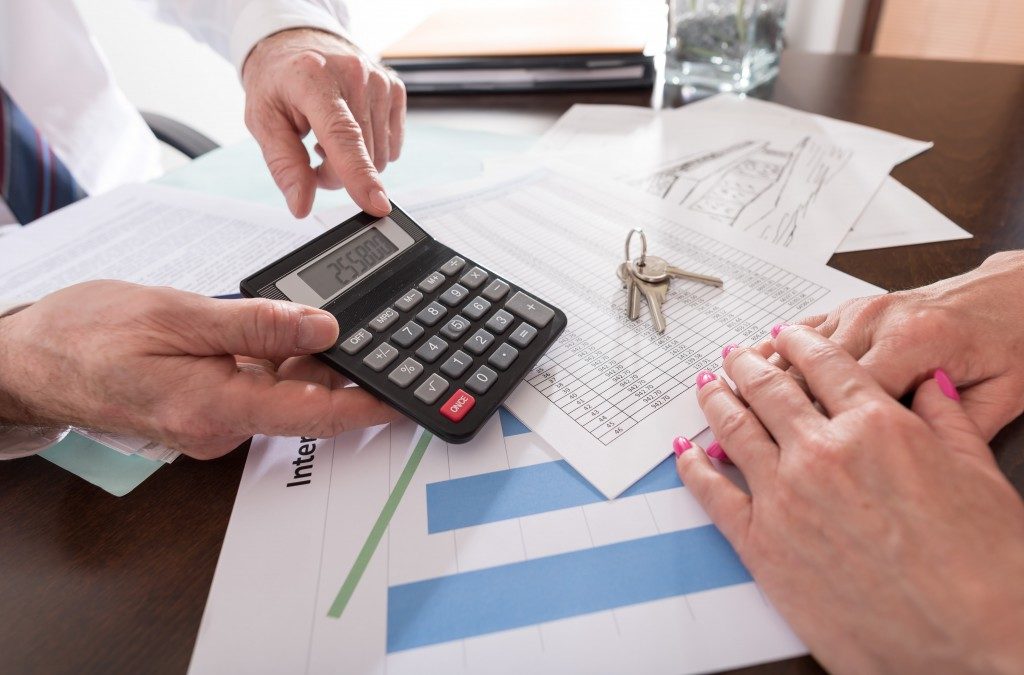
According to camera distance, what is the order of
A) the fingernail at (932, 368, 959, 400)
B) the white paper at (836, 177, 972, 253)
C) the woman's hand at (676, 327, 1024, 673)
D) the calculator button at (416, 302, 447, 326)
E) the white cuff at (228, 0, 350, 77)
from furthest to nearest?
1. the white cuff at (228, 0, 350, 77)
2. the white paper at (836, 177, 972, 253)
3. the calculator button at (416, 302, 447, 326)
4. the fingernail at (932, 368, 959, 400)
5. the woman's hand at (676, 327, 1024, 673)

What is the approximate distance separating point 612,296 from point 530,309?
105 mm

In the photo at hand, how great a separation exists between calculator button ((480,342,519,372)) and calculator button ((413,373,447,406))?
1.7 inches

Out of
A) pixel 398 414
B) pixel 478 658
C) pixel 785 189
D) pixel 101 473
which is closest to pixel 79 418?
pixel 101 473

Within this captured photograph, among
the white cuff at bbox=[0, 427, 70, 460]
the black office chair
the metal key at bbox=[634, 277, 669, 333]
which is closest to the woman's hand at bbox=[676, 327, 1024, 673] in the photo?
the metal key at bbox=[634, 277, 669, 333]

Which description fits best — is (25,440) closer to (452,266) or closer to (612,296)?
(452,266)

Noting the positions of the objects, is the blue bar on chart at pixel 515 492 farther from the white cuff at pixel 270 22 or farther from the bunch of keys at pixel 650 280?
the white cuff at pixel 270 22

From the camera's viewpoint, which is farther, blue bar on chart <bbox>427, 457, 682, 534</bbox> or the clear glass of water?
the clear glass of water

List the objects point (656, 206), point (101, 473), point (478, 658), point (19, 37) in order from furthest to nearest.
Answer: point (19, 37) < point (656, 206) < point (101, 473) < point (478, 658)

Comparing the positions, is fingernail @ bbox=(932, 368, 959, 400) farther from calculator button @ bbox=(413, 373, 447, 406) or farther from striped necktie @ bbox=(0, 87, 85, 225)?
striped necktie @ bbox=(0, 87, 85, 225)

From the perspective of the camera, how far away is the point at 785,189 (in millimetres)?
747

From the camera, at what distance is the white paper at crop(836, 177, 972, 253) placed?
630mm

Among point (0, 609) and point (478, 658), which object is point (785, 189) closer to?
point (478, 658)

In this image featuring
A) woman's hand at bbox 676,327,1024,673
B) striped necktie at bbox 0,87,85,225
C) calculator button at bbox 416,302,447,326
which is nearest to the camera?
woman's hand at bbox 676,327,1024,673

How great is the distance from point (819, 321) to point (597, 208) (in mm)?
310
